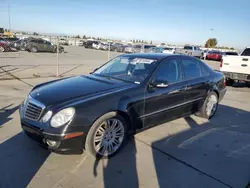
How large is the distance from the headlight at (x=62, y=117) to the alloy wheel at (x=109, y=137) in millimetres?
491

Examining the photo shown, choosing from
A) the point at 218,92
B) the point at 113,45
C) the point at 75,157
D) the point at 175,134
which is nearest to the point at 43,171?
the point at 75,157

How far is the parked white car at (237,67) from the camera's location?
9.26 meters

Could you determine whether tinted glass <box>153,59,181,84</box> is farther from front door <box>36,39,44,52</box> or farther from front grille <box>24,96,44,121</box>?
front door <box>36,39,44,52</box>

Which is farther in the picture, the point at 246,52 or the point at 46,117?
the point at 246,52

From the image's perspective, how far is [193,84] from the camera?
4.76 m

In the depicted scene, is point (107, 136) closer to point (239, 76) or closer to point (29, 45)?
point (239, 76)

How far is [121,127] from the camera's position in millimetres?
3586

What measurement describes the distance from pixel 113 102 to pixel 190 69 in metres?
2.27

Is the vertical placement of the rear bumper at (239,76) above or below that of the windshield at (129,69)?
below

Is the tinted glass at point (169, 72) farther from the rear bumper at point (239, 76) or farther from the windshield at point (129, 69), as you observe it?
the rear bumper at point (239, 76)

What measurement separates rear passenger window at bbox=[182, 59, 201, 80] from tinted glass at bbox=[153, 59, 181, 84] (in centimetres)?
23

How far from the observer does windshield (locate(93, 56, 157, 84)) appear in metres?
4.07

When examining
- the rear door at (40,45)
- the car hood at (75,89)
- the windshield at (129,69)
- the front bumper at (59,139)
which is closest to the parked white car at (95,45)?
the rear door at (40,45)

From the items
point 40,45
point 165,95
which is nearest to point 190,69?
point 165,95
